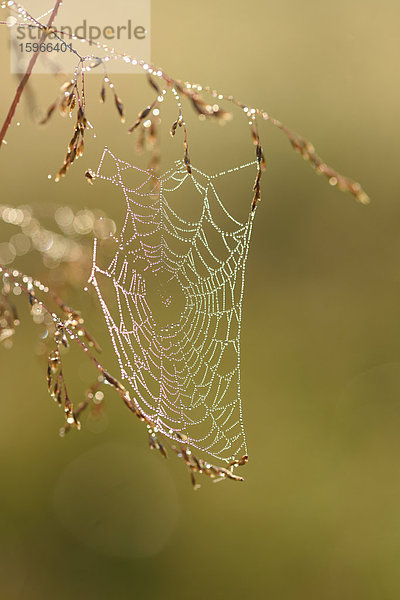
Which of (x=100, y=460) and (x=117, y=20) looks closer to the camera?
(x=117, y=20)

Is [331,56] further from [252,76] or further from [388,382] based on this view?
[388,382]

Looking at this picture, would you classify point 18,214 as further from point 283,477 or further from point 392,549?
point 392,549

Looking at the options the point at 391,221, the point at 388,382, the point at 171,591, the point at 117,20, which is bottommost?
the point at 171,591

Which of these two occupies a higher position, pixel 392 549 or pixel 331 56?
pixel 331 56

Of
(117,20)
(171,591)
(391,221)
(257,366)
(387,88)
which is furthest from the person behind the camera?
(387,88)

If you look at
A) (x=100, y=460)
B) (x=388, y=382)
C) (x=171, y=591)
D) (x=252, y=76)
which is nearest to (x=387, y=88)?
(x=252, y=76)

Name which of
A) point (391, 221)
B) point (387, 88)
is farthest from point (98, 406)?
point (387, 88)

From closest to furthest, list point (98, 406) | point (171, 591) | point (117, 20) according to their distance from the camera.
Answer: point (98, 406), point (117, 20), point (171, 591)
